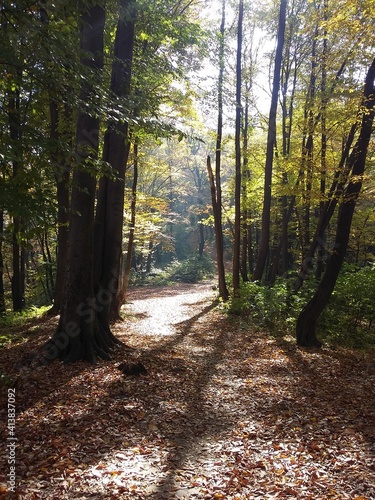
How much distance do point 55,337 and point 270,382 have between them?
13.2 feet

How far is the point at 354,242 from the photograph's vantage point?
64.1 ft

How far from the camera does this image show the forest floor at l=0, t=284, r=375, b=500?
3.21 meters

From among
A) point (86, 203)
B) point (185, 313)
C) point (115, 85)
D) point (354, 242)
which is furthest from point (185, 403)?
point (354, 242)

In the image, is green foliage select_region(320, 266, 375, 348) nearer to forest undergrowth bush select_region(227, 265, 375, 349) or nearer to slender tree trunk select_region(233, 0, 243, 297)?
forest undergrowth bush select_region(227, 265, 375, 349)

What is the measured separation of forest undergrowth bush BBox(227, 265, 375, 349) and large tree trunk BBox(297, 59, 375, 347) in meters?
1.17

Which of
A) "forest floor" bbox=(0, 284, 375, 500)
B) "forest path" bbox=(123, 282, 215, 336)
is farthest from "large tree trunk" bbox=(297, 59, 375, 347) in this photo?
"forest path" bbox=(123, 282, 215, 336)

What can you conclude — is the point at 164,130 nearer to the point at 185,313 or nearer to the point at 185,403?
the point at 185,403

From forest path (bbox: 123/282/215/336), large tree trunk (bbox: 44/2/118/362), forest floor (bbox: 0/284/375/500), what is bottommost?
forest path (bbox: 123/282/215/336)

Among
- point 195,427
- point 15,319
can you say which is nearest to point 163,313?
point 15,319

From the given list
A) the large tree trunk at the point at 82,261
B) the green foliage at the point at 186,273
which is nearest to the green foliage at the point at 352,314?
the large tree trunk at the point at 82,261

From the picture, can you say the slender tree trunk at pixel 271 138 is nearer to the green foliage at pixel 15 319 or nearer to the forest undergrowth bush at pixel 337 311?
the forest undergrowth bush at pixel 337 311

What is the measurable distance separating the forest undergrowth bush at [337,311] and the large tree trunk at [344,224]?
1.17 m

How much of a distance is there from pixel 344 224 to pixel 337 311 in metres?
3.44

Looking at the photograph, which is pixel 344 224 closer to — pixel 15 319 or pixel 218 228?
pixel 218 228
